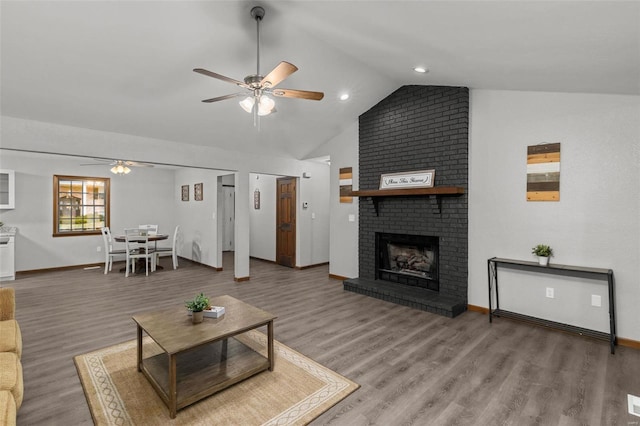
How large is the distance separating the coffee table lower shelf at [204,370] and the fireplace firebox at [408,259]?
2941 millimetres

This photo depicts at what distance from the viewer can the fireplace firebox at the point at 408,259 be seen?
476cm

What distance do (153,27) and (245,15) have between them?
82 cm

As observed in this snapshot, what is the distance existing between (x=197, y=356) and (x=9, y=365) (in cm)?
119

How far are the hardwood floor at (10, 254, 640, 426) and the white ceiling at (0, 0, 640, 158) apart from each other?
8.18 feet

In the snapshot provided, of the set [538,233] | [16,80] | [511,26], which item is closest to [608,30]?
[511,26]

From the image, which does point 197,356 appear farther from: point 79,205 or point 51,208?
point 79,205

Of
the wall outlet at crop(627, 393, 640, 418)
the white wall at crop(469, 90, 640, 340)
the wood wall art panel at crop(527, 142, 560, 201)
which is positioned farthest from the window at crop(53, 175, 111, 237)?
the wall outlet at crop(627, 393, 640, 418)

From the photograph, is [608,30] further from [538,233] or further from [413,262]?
[413,262]

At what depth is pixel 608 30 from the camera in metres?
2.04

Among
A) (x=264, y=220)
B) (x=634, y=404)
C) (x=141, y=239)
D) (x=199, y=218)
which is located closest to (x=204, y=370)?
(x=634, y=404)

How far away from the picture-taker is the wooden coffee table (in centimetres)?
216

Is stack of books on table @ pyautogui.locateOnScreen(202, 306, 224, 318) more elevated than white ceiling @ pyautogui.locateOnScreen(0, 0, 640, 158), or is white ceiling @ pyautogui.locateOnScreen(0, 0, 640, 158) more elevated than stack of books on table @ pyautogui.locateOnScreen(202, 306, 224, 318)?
white ceiling @ pyautogui.locateOnScreen(0, 0, 640, 158)

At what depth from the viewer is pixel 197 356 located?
2711mm

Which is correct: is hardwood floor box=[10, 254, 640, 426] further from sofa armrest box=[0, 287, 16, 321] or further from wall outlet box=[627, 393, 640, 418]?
sofa armrest box=[0, 287, 16, 321]
